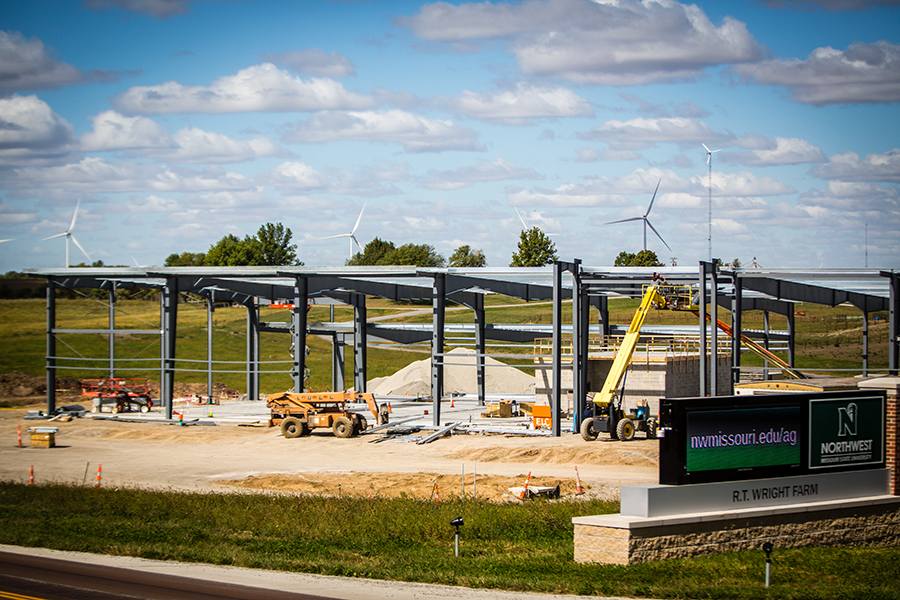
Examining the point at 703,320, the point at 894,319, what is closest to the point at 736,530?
the point at 703,320

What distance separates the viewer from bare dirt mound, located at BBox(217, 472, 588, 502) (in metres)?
22.8

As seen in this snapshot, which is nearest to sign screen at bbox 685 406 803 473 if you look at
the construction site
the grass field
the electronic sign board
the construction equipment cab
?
the electronic sign board

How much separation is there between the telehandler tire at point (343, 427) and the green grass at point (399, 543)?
12481mm

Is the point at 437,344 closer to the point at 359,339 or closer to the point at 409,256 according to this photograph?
the point at 359,339

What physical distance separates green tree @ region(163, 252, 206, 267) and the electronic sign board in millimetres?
104869

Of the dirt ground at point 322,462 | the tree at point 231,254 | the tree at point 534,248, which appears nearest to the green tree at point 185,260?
the tree at point 231,254

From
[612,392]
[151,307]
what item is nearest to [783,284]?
[612,392]

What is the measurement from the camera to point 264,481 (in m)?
25.6

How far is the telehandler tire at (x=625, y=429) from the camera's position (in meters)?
31.1

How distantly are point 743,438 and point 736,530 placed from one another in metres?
1.70

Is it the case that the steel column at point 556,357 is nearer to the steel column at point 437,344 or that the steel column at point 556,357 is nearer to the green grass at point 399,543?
the steel column at point 437,344

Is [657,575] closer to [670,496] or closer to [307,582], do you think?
[670,496]

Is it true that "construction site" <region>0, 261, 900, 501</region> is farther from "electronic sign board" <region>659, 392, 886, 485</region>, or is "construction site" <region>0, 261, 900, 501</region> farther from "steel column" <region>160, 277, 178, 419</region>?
"electronic sign board" <region>659, 392, 886, 485</region>

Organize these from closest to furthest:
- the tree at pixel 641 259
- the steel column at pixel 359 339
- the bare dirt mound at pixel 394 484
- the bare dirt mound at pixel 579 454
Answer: the bare dirt mound at pixel 394 484
the bare dirt mound at pixel 579 454
the steel column at pixel 359 339
the tree at pixel 641 259
